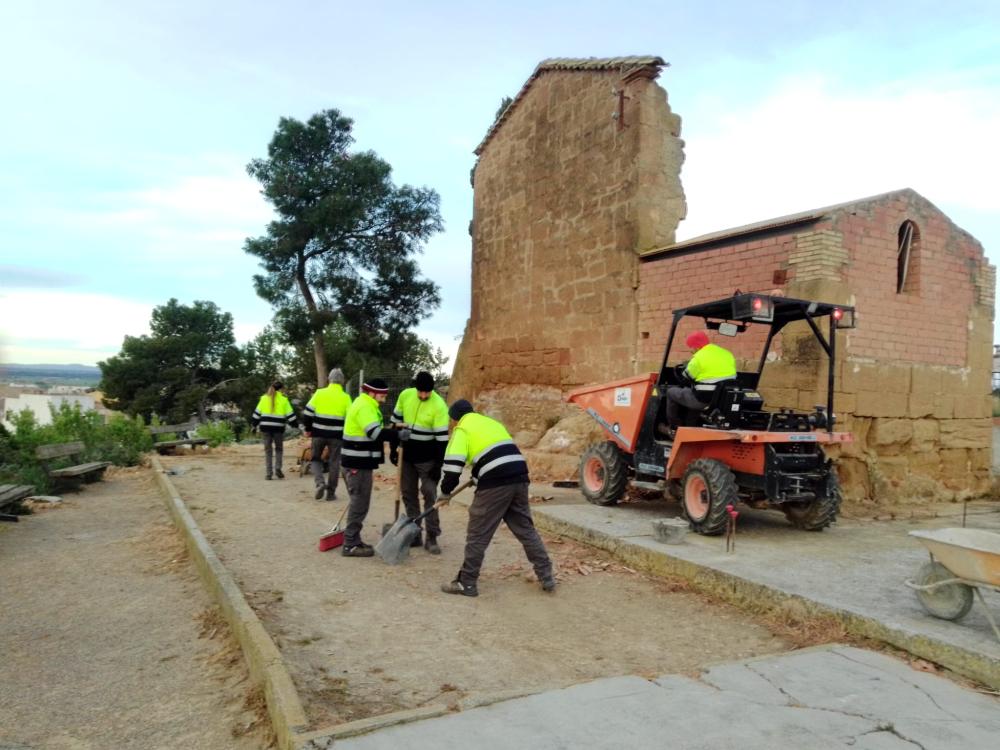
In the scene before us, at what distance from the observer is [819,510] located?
24.7 ft

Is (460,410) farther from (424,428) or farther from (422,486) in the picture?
(422,486)

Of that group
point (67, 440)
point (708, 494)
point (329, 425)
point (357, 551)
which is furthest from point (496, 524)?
point (67, 440)

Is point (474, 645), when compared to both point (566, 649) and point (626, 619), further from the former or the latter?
point (626, 619)

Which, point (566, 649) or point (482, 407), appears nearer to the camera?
point (566, 649)

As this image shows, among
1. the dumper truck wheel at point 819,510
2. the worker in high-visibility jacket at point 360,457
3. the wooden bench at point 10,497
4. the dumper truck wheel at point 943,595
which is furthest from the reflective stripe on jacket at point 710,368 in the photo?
the wooden bench at point 10,497

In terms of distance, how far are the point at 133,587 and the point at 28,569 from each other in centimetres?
153

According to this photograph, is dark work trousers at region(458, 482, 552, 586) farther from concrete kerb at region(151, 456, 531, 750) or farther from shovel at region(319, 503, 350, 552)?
shovel at region(319, 503, 350, 552)

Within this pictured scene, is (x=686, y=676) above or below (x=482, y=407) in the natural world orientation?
below

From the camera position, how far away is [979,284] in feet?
33.3

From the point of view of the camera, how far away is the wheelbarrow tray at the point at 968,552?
4258 millimetres

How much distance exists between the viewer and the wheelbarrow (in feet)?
14.1

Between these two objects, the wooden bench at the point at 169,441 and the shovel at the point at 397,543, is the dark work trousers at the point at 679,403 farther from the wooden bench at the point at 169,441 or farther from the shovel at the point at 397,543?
the wooden bench at the point at 169,441

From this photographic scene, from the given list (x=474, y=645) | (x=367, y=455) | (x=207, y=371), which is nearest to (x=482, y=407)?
(x=367, y=455)

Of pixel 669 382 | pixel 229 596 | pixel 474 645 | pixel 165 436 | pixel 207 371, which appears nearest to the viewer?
pixel 474 645
